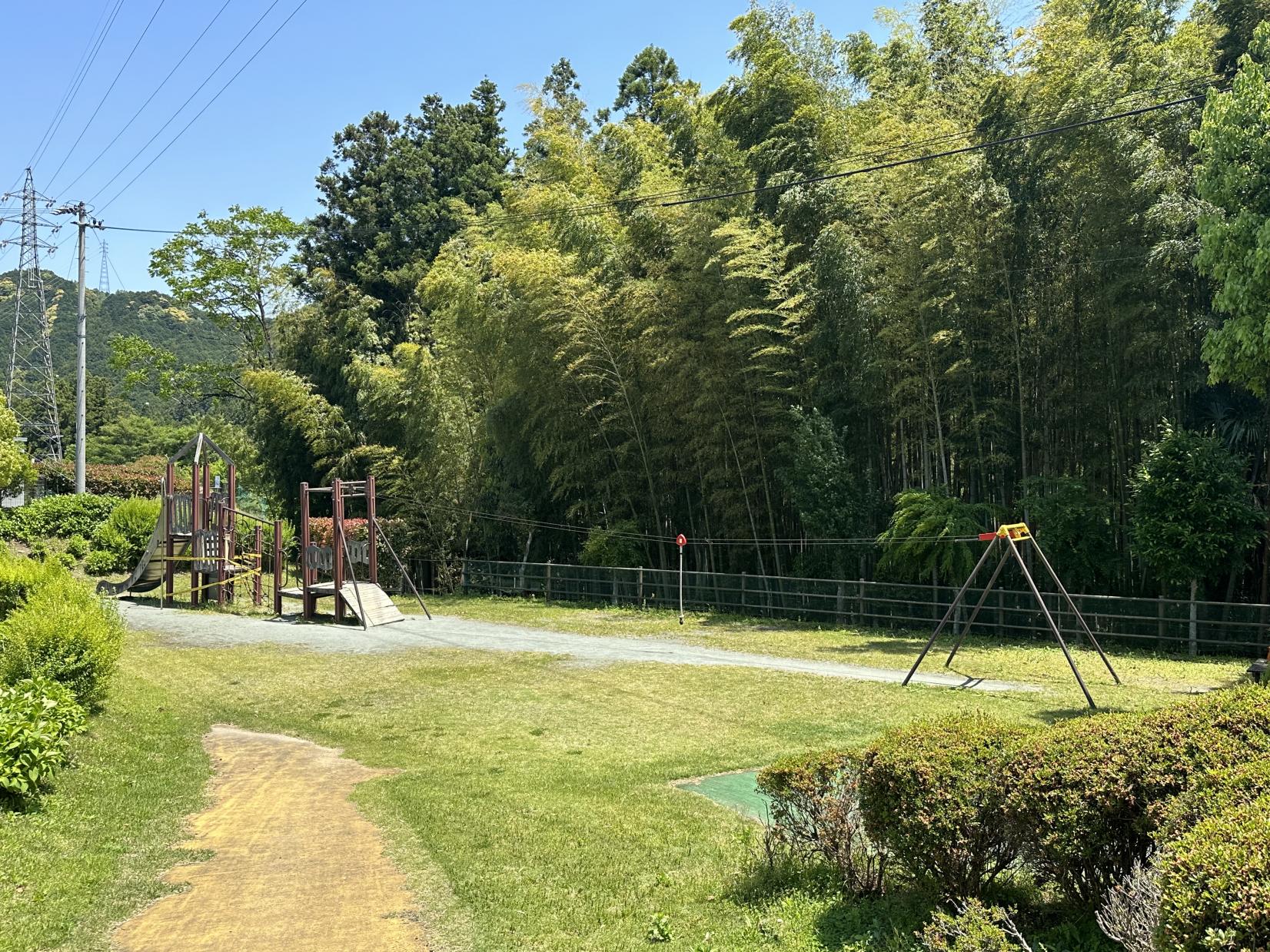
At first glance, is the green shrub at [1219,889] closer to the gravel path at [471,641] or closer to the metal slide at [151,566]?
the gravel path at [471,641]

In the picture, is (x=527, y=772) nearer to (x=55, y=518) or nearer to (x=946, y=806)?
(x=946, y=806)

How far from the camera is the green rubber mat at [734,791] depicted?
6.58m

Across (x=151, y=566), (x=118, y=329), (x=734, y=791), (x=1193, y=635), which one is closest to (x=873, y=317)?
(x=1193, y=635)

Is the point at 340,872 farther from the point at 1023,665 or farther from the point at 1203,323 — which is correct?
the point at 1203,323

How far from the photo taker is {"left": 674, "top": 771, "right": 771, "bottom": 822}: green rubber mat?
21.6 ft

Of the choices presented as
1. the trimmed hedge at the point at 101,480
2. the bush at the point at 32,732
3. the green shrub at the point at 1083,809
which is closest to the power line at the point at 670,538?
the green shrub at the point at 1083,809

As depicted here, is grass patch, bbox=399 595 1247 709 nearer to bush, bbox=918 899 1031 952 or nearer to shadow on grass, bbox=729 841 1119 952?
shadow on grass, bbox=729 841 1119 952

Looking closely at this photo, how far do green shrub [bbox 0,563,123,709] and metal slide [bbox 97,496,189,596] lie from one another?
11.8 meters

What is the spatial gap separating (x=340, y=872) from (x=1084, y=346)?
493 inches

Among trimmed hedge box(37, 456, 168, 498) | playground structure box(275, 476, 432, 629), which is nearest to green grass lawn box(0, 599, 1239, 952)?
playground structure box(275, 476, 432, 629)

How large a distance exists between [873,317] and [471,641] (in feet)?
26.1

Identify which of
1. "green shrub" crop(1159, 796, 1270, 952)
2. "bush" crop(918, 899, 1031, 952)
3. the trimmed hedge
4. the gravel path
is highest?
the trimmed hedge

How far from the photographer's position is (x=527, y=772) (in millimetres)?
7770

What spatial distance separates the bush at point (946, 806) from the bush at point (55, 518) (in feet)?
85.9
